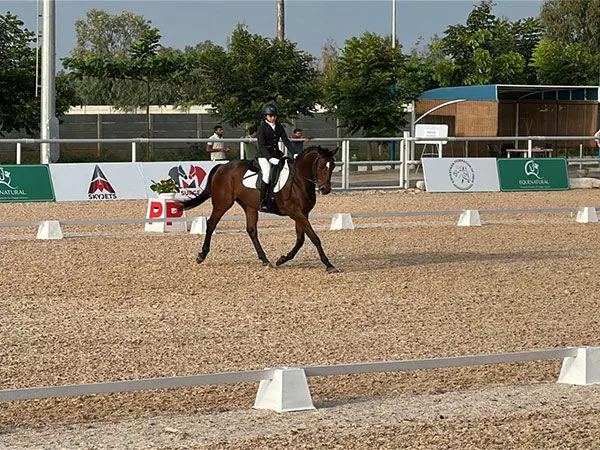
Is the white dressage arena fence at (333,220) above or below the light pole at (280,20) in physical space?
below

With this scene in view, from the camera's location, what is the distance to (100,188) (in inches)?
987

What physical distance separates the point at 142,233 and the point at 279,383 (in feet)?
39.7

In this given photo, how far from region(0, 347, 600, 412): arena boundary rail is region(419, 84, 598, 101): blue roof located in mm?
30468

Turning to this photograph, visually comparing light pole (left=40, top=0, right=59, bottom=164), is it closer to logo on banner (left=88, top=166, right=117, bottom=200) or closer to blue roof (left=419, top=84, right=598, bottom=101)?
logo on banner (left=88, top=166, right=117, bottom=200)

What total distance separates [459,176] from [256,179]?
13455mm

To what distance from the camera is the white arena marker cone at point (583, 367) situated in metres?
8.26

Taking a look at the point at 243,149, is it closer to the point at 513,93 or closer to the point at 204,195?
the point at 204,195

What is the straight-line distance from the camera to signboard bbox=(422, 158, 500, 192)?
27.9m

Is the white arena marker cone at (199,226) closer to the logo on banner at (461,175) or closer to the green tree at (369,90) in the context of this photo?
the logo on banner at (461,175)

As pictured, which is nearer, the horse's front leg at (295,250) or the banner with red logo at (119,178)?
the horse's front leg at (295,250)


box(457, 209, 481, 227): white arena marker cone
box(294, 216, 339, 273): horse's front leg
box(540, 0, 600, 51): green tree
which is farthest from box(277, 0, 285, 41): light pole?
box(540, 0, 600, 51): green tree

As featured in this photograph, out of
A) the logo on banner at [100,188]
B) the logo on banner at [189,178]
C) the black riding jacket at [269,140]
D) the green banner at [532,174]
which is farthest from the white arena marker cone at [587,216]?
the logo on banner at [100,188]

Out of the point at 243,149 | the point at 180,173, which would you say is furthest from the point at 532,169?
the point at 180,173

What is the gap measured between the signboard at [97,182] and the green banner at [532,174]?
27.9 feet
